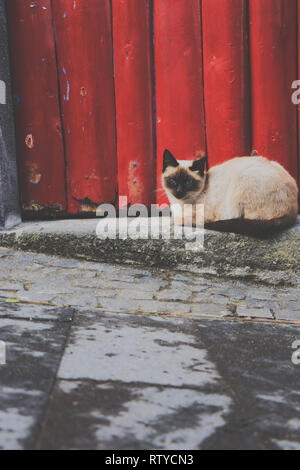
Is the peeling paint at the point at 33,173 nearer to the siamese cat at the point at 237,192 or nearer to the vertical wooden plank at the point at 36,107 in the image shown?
the vertical wooden plank at the point at 36,107

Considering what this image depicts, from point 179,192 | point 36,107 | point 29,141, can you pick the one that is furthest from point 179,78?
point 29,141

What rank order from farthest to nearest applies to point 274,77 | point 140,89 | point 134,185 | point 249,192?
point 134,185, point 140,89, point 274,77, point 249,192

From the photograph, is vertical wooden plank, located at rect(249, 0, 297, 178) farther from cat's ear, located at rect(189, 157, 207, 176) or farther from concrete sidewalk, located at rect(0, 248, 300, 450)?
concrete sidewalk, located at rect(0, 248, 300, 450)

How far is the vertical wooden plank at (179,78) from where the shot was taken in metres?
3.05

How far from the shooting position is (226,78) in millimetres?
3064

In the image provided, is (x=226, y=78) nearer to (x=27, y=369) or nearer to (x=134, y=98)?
(x=134, y=98)

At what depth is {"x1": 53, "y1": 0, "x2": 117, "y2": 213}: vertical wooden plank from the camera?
122 inches

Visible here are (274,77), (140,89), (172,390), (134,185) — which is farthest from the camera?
(134,185)

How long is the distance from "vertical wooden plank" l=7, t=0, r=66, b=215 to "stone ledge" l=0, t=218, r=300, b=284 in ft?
1.21

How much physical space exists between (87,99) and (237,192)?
1283 mm

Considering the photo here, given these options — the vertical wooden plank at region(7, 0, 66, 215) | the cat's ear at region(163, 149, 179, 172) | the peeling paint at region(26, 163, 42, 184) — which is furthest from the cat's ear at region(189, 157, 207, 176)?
the peeling paint at region(26, 163, 42, 184)

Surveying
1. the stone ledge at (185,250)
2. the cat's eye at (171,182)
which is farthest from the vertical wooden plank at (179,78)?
the stone ledge at (185,250)
